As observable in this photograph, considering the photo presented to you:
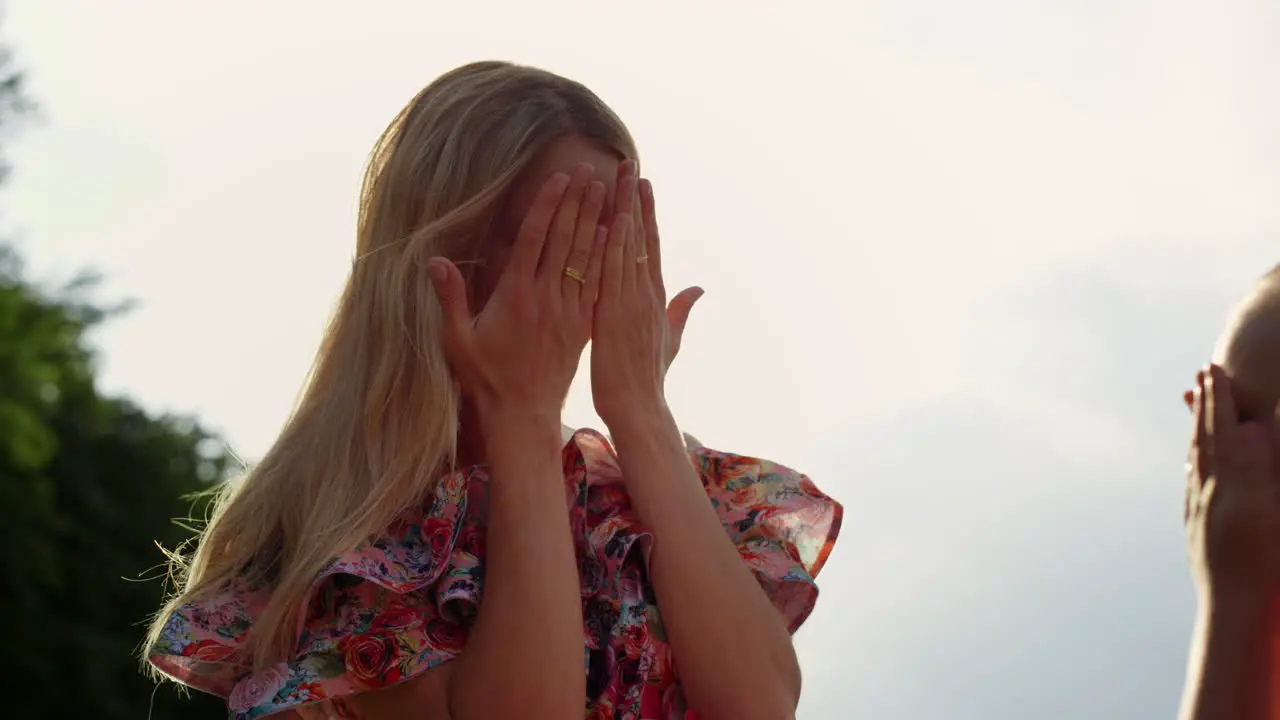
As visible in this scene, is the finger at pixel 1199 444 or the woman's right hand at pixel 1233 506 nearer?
the woman's right hand at pixel 1233 506

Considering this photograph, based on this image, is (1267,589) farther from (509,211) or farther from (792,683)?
(509,211)

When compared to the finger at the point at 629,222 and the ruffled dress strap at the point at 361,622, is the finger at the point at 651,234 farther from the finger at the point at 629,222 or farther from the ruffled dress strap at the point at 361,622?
the ruffled dress strap at the point at 361,622

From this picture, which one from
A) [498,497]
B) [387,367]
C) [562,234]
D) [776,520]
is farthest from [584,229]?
[776,520]

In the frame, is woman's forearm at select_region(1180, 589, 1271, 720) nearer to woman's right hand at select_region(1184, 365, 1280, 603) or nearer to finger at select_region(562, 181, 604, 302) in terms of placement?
woman's right hand at select_region(1184, 365, 1280, 603)

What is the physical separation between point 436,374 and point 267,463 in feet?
1.42

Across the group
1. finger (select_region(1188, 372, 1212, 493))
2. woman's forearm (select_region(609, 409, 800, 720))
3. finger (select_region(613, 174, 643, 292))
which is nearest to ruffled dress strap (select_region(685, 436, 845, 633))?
woman's forearm (select_region(609, 409, 800, 720))

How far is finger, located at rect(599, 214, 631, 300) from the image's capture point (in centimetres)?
314

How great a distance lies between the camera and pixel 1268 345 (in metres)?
2.17

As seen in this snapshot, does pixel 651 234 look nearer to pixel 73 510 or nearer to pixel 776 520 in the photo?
pixel 776 520

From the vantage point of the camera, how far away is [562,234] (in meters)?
3.05

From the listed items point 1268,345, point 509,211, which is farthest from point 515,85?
point 1268,345

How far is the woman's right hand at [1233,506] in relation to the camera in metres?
2.07

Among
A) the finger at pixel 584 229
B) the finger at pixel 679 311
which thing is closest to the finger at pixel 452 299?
the finger at pixel 584 229

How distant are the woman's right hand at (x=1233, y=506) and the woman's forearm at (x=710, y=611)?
0.90m
